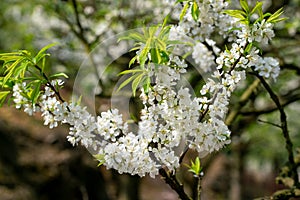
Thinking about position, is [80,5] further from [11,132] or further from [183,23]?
[11,132]

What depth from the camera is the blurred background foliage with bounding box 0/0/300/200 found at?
12.0 ft

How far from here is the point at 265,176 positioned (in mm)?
18047

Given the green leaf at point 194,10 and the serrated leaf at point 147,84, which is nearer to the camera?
the serrated leaf at point 147,84

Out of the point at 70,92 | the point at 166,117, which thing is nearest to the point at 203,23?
the point at 166,117

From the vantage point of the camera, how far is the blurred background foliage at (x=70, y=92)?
3.67 m

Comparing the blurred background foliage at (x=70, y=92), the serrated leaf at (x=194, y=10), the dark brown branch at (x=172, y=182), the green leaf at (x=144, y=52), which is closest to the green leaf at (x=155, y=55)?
the green leaf at (x=144, y=52)

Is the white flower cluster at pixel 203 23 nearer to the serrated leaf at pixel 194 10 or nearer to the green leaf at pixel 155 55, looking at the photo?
the serrated leaf at pixel 194 10

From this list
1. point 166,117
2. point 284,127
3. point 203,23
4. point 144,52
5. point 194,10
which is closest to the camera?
point 144,52

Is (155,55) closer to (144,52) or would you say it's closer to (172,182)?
(144,52)

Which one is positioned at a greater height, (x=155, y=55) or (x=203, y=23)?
(x=203, y=23)

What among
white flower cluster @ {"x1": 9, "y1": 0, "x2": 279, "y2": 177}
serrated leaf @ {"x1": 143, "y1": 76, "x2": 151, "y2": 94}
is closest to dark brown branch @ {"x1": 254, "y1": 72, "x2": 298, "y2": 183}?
white flower cluster @ {"x1": 9, "y1": 0, "x2": 279, "y2": 177}

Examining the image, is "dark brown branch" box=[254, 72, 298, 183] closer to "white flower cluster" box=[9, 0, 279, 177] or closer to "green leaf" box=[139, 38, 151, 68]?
"white flower cluster" box=[9, 0, 279, 177]

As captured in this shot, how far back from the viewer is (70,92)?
5.56 metres

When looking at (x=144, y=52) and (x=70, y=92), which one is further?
(x=70, y=92)
